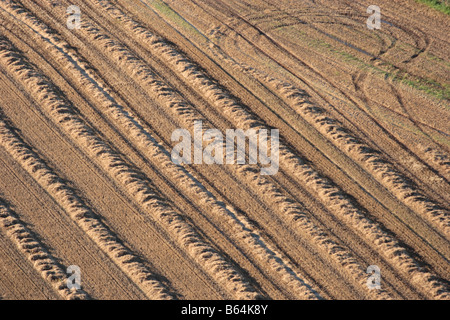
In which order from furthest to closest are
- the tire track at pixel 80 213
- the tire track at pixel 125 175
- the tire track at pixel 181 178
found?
the tire track at pixel 181 178, the tire track at pixel 125 175, the tire track at pixel 80 213

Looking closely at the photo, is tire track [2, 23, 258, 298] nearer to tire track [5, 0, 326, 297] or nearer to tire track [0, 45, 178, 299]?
tire track [5, 0, 326, 297]

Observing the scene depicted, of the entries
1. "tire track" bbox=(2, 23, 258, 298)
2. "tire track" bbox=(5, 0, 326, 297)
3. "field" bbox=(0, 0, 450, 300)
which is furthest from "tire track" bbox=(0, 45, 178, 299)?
"tire track" bbox=(5, 0, 326, 297)

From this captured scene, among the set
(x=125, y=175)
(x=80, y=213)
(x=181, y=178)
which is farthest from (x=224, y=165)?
(x=80, y=213)

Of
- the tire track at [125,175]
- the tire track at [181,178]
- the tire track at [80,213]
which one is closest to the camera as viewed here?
the tire track at [80,213]

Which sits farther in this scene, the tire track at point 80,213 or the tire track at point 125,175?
the tire track at point 125,175

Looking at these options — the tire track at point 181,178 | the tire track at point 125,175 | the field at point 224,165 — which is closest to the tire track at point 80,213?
the field at point 224,165

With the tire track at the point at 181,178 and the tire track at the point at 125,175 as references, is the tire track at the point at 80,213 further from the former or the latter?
the tire track at the point at 181,178
